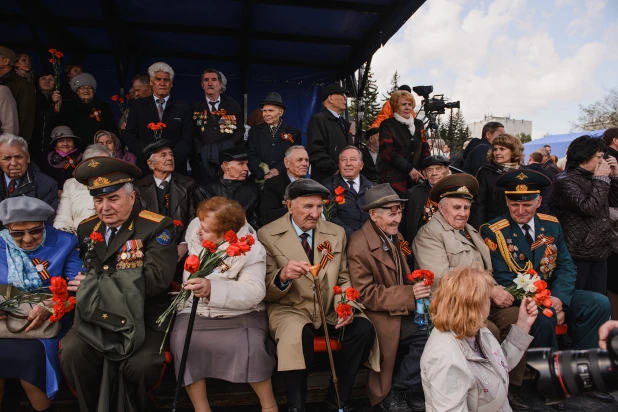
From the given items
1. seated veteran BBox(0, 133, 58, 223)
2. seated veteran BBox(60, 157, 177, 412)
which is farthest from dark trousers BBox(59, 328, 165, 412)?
seated veteran BBox(0, 133, 58, 223)

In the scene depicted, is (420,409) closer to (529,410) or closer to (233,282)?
(529,410)

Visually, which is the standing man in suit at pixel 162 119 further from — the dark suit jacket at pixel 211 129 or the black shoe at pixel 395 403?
the black shoe at pixel 395 403

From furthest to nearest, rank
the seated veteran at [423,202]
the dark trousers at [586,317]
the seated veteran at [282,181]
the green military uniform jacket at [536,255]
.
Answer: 1. the seated veteran at [423,202]
2. the seated veteran at [282,181]
3. the green military uniform jacket at [536,255]
4. the dark trousers at [586,317]

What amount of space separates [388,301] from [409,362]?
0.52 metres

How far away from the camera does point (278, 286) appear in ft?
12.2

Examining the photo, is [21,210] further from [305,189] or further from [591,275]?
[591,275]

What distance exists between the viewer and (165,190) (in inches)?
193

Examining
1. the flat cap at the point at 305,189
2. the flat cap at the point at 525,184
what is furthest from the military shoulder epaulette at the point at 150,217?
the flat cap at the point at 525,184

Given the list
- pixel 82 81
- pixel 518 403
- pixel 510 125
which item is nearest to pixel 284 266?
pixel 518 403

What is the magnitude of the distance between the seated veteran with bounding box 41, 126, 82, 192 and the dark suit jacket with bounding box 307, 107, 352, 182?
9.51 feet

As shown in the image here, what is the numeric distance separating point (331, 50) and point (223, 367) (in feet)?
22.9

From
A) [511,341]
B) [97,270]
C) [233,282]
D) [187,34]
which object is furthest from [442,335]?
[187,34]

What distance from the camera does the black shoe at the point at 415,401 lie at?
369cm

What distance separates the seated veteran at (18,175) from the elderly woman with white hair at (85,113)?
1.36 meters
